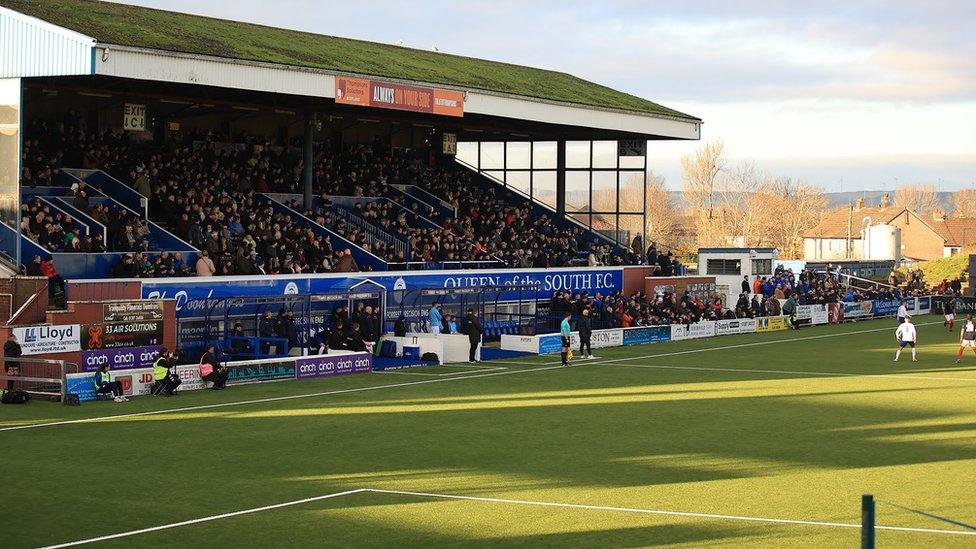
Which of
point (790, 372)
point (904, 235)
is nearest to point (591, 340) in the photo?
point (790, 372)

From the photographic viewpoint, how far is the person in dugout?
29.4m

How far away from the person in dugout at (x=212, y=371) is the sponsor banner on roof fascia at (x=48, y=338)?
3.04 meters

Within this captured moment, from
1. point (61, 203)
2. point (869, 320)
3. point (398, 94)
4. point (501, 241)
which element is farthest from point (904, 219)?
point (61, 203)

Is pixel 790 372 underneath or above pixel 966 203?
underneath

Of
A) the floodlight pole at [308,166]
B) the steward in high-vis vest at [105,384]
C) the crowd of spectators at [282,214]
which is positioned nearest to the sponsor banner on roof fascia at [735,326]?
the crowd of spectators at [282,214]

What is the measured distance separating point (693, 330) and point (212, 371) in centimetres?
2494

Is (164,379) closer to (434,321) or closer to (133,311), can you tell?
(133,311)

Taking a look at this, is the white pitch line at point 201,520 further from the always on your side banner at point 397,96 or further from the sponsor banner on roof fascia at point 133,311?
the always on your side banner at point 397,96

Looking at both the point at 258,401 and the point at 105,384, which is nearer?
the point at 105,384

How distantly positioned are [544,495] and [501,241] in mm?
34039

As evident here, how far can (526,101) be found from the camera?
4762 cm

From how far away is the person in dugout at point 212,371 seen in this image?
2936cm

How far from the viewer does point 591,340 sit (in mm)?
43188

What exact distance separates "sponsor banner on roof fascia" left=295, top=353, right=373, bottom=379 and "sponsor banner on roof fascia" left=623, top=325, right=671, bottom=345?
13.5m
